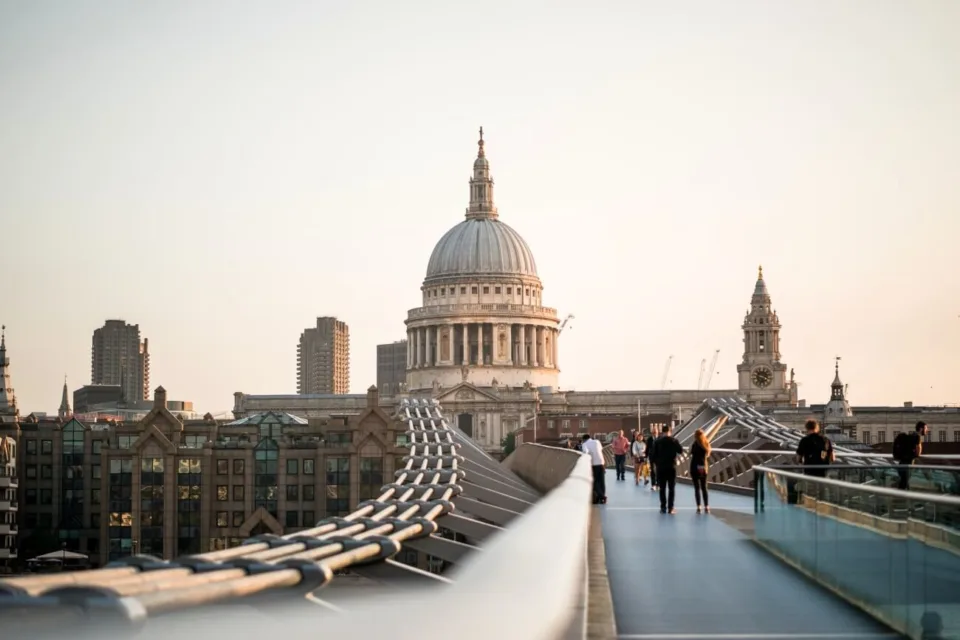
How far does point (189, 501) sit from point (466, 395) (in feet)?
251

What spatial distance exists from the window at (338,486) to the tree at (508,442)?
59.6 meters

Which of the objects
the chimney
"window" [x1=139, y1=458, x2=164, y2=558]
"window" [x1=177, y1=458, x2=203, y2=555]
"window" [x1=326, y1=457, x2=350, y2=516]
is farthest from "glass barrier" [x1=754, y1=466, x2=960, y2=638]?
the chimney

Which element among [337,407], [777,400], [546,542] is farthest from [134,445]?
[546,542]

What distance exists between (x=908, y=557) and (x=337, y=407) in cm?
18351

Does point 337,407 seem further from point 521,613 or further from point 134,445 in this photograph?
point 521,613

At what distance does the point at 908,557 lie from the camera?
10.4 m

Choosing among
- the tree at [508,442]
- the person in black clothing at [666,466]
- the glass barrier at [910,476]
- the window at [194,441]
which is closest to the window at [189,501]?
the window at [194,441]

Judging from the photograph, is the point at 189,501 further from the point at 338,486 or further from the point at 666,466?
the point at 666,466

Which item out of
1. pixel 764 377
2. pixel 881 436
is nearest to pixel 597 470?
pixel 881 436

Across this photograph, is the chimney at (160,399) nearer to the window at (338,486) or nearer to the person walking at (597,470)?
the window at (338,486)

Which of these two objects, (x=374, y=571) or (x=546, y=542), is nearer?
(x=546, y=542)

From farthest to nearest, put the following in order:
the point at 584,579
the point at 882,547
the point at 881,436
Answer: the point at 881,436, the point at 882,547, the point at 584,579

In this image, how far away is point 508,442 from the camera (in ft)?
576

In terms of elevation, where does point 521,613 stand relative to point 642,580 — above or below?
above
